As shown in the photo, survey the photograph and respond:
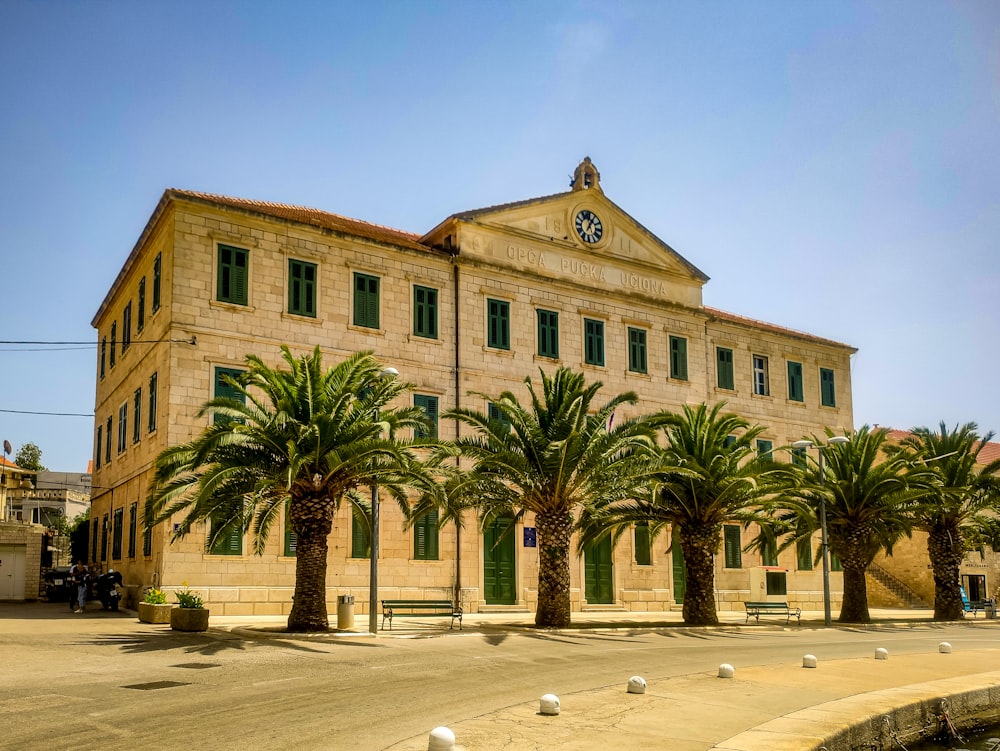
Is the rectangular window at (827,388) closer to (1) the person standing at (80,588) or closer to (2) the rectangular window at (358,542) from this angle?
(2) the rectangular window at (358,542)

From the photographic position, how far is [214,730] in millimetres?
9719

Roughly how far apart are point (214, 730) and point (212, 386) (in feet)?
61.6

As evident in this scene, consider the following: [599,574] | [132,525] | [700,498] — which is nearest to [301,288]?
[132,525]

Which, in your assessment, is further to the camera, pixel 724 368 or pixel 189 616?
pixel 724 368

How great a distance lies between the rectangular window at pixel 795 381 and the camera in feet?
140

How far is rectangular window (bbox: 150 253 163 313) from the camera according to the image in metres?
29.1

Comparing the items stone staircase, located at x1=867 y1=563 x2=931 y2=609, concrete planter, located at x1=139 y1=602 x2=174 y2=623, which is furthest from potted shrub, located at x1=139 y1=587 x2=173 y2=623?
stone staircase, located at x1=867 y1=563 x2=931 y2=609

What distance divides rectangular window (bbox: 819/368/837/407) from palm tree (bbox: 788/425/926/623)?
11771 millimetres

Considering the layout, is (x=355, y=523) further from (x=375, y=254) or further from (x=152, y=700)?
(x=152, y=700)

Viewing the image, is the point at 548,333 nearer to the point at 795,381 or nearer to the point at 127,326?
the point at 795,381

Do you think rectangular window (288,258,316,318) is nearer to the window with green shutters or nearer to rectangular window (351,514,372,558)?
the window with green shutters

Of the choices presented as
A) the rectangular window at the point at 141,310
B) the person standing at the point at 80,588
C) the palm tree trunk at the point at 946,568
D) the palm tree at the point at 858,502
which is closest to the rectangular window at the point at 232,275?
the rectangular window at the point at 141,310

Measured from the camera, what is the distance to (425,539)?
30625 millimetres

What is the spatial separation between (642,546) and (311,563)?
54.5 feet
